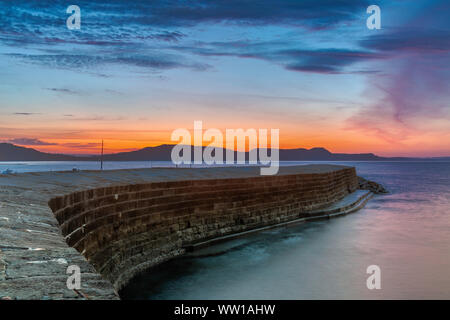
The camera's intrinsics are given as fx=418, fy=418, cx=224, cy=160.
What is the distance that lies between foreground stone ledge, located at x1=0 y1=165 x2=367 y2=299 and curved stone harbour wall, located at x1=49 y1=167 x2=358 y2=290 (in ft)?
0.07

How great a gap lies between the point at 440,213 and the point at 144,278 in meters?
21.7

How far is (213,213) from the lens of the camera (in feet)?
42.0

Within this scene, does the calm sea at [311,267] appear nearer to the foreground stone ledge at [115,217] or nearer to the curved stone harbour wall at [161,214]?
the curved stone harbour wall at [161,214]

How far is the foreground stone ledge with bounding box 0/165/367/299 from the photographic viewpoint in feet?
7.89

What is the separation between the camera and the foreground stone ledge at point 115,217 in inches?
94.7

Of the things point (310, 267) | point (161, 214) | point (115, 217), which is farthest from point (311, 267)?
point (115, 217)

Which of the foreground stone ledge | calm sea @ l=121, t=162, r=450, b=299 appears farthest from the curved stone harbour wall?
calm sea @ l=121, t=162, r=450, b=299

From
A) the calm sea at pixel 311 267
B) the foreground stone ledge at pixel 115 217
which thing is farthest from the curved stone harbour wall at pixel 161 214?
the calm sea at pixel 311 267

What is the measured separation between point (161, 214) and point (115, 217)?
6.08 feet

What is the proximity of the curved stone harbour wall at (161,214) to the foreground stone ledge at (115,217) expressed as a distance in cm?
2

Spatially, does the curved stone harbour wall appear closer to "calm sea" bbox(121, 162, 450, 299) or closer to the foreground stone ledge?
the foreground stone ledge

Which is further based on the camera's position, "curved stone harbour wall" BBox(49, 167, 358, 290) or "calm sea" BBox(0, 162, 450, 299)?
"calm sea" BBox(0, 162, 450, 299)
